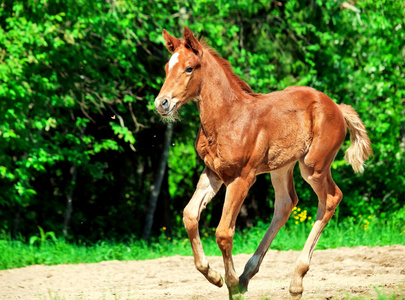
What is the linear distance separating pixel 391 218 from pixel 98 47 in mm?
6910

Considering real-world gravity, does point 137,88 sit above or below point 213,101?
below

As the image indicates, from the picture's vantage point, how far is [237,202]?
4941 millimetres

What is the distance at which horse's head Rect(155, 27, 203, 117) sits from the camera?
15.4 feet

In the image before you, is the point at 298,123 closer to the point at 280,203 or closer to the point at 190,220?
the point at 280,203

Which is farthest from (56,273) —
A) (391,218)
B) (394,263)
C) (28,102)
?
(391,218)

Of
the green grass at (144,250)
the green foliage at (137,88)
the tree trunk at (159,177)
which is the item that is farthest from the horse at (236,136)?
the tree trunk at (159,177)

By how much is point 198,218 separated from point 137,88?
8.41 m

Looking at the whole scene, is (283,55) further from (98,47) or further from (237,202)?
(237,202)

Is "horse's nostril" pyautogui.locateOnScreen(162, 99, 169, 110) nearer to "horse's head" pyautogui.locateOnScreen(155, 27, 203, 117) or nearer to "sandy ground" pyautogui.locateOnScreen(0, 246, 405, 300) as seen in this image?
"horse's head" pyautogui.locateOnScreen(155, 27, 203, 117)

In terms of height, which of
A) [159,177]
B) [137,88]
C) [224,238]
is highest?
[224,238]

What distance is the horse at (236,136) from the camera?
194 inches

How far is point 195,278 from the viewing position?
723cm

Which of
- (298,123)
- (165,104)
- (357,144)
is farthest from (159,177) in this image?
(165,104)

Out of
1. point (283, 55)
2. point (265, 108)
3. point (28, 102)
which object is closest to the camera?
point (265, 108)
